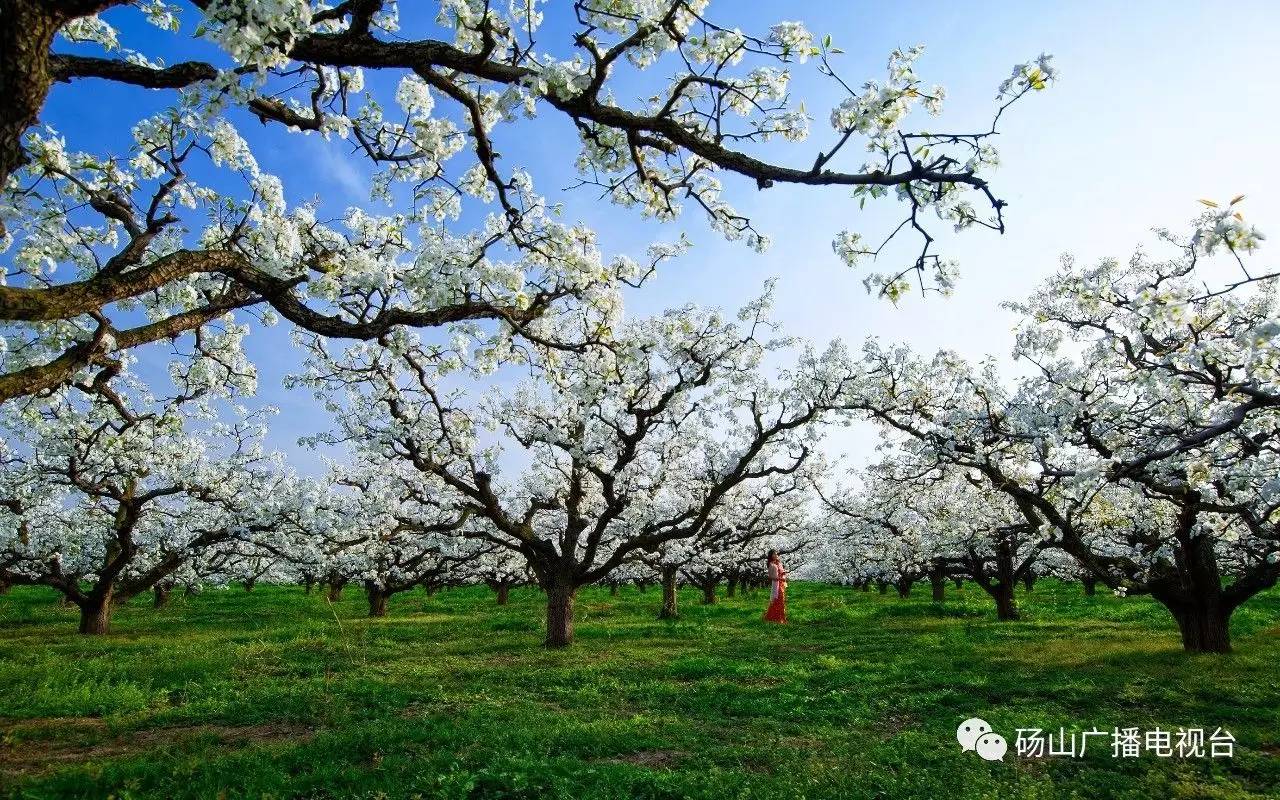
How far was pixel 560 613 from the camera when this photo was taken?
70.5 ft

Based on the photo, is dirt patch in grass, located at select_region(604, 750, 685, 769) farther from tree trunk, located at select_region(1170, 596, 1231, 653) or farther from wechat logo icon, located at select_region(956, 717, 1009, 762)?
tree trunk, located at select_region(1170, 596, 1231, 653)

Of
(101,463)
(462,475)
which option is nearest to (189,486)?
(101,463)

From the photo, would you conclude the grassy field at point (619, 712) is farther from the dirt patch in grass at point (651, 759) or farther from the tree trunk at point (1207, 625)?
the tree trunk at point (1207, 625)

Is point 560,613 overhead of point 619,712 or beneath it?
overhead

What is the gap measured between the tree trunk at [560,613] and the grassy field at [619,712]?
0.69 metres

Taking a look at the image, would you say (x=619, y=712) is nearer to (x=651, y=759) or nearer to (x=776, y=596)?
(x=651, y=759)

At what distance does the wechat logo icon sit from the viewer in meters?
9.59

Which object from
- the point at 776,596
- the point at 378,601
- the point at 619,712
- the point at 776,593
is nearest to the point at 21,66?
the point at 619,712

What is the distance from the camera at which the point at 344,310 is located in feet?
32.8

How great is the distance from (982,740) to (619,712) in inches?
230

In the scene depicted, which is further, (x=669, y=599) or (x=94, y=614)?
(x=669, y=599)

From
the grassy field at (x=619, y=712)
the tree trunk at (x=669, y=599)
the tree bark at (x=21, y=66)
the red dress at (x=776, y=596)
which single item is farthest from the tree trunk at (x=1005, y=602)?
the tree bark at (x=21, y=66)

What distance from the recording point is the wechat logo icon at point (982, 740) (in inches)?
378

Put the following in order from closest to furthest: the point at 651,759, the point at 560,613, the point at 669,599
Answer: the point at 651,759, the point at 560,613, the point at 669,599
